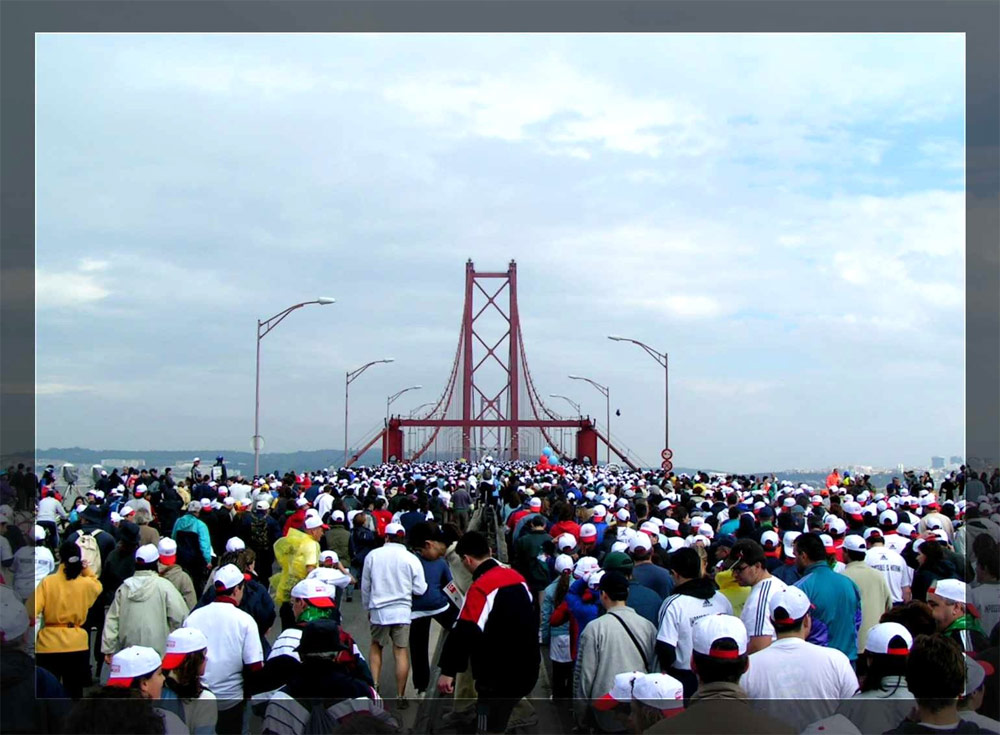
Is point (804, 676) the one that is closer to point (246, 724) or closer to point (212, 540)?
point (246, 724)

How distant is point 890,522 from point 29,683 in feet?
28.4

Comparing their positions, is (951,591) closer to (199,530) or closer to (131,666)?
(131,666)

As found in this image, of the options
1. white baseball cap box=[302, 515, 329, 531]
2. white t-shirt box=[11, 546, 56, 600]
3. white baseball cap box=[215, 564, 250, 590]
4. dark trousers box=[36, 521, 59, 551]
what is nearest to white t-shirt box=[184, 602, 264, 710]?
white baseball cap box=[215, 564, 250, 590]

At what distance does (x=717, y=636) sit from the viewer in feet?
14.6

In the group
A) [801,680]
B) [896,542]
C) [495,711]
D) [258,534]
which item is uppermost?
[896,542]

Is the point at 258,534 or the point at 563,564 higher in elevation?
the point at 563,564

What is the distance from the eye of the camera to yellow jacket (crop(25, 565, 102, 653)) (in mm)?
8047

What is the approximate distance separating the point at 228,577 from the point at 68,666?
2.05m

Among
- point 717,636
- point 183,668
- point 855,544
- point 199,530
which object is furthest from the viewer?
point 199,530

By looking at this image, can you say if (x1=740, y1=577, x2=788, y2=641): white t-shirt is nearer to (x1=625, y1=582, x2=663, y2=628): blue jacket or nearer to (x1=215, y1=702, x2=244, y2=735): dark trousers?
(x1=625, y1=582, x2=663, y2=628): blue jacket

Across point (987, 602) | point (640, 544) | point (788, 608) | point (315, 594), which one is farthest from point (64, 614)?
point (987, 602)

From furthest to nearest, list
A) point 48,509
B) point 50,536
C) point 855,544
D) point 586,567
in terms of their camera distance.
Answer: point 48,509 → point 50,536 → point 855,544 → point 586,567

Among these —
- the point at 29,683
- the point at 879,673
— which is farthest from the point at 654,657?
the point at 29,683

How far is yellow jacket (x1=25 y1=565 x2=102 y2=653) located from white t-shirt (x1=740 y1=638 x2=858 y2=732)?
5.05 metres
